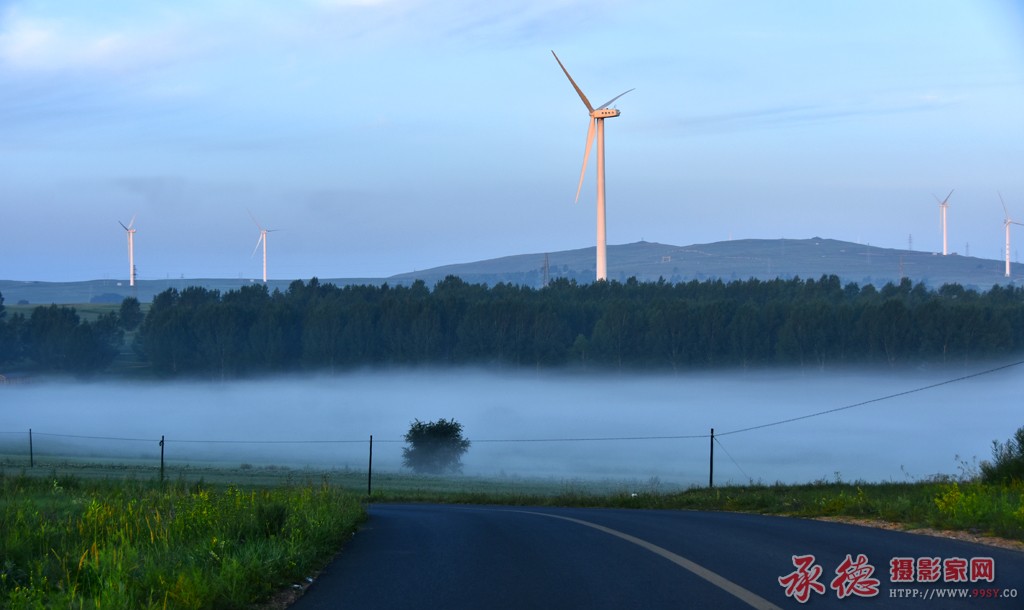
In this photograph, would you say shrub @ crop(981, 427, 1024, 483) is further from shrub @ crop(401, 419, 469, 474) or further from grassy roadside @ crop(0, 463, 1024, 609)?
shrub @ crop(401, 419, 469, 474)

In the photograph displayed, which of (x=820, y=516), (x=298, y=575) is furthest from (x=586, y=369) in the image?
(x=298, y=575)

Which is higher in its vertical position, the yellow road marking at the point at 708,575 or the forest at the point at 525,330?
the forest at the point at 525,330

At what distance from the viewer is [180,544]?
35.7ft

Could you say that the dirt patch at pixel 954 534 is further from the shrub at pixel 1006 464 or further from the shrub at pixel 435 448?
the shrub at pixel 435 448

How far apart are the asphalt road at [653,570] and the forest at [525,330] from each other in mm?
135129

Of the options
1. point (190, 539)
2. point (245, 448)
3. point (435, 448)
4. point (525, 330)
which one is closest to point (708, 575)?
point (190, 539)

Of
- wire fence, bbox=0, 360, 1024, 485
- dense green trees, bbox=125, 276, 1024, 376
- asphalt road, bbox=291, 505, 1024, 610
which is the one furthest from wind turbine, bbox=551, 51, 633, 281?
asphalt road, bbox=291, 505, 1024, 610

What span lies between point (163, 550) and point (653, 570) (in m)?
5.17

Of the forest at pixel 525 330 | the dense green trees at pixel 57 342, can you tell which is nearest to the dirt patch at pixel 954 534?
the forest at pixel 525 330

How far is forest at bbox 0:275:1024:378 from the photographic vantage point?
144875mm

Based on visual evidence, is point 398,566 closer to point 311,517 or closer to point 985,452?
point 311,517

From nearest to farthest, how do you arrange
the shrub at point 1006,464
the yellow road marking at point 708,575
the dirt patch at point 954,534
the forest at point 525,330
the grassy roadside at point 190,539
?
the yellow road marking at point 708,575, the grassy roadside at point 190,539, the dirt patch at point 954,534, the shrub at point 1006,464, the forest at point 525,330

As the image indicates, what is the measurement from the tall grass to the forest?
445 feet

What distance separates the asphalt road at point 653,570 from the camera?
27.9ft
